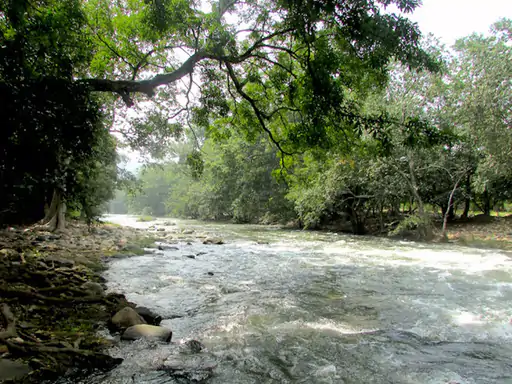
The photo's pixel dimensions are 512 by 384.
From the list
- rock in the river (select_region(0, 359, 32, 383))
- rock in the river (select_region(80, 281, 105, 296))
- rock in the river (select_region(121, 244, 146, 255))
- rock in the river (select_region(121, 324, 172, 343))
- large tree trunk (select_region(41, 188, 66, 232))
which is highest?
large tree trunk (select_region(41, 188, 66, 232))

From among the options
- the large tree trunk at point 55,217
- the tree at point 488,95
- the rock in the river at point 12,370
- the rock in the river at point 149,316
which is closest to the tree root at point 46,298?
the rock in the river at point 149,316

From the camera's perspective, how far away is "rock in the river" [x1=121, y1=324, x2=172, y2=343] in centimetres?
413

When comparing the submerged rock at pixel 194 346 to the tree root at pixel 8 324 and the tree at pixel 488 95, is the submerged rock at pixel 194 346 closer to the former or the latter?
the tree root at pixel 8 324

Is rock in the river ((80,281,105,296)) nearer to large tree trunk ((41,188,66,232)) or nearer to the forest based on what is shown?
the forest

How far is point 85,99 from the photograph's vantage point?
4781mm

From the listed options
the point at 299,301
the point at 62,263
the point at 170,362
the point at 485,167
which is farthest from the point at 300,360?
the point at 485,167

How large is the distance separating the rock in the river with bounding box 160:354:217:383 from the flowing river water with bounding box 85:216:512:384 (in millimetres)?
99

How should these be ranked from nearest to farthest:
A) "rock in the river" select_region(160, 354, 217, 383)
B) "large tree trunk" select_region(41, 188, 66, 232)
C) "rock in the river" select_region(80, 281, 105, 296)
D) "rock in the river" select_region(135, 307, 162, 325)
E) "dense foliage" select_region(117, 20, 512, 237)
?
"rock in the river" select_region(160, 354, 217, 383)
"rock in the river" select_region(135, 307, 162, 325)
"rock in the river" select_region(80, 281, 105, 296)
"dense foliage" select_region(117, 20, 512, 237)
"large tree trunk" select_region(41, 188, 66, 232)

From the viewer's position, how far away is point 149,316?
16.3ft

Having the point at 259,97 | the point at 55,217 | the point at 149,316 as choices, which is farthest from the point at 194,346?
the point at 55,217

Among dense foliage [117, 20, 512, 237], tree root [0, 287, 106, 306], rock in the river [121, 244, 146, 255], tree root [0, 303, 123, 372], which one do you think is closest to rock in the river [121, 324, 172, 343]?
tree root [0, 303, 123, 372]

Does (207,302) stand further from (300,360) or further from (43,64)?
(43,64)

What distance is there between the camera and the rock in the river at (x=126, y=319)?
444 cm

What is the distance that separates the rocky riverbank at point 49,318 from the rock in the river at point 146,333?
0.99ft
